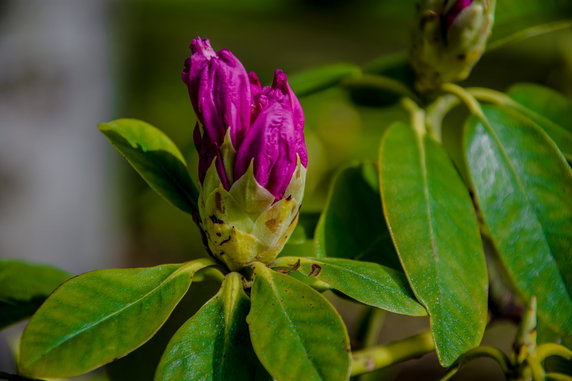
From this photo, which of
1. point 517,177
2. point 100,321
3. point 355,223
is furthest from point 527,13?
point 100,321

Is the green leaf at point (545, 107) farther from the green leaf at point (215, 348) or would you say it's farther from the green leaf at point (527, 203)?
the green leaf at point (215, 348)

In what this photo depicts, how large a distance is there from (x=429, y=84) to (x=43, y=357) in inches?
26.1

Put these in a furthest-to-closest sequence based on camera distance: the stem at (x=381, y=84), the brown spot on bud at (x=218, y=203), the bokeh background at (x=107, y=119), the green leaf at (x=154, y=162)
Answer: the bokeh background at (x=107, y=119), the stem at (x=381, y=84), the green leaf at (x=154, y=162), the brown spot on bud at (x=218, y=203)

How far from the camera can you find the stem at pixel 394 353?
86cm

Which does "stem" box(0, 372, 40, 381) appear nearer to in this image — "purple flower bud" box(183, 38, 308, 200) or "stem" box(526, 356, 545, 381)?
"purple flower bud" box(183, 38, 308, 200)

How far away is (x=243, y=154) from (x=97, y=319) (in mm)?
220

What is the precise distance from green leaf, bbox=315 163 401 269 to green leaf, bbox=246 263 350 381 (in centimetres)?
15

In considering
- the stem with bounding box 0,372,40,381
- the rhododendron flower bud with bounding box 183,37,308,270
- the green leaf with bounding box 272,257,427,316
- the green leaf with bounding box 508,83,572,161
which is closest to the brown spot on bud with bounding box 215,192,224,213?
the rhododendron flower bud with bounding box 183,37,308,270

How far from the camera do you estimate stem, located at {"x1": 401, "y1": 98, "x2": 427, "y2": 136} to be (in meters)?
0.96

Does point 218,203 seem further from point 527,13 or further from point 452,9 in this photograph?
point 527,13

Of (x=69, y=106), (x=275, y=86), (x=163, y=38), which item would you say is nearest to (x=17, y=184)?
(x=69, y=106)

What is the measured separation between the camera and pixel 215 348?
669mm

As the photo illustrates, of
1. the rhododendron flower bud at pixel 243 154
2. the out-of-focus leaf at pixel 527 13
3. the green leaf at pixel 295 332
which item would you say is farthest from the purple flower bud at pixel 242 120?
the out-of-focus leaf at pixel 527 13

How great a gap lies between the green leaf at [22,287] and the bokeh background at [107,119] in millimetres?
193
